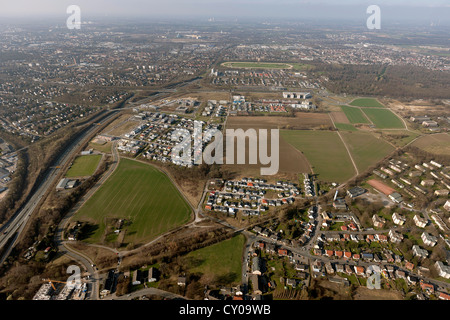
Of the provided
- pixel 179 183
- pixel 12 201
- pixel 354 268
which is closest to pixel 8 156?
pixel 12 201

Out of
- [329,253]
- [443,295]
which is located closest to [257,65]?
[329,253]

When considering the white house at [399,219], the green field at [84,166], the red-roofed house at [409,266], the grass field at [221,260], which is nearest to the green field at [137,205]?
the green field at [84,166]

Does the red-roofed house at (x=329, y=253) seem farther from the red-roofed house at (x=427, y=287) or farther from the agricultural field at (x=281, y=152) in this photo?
the agricultural field at (x=281, y=152)

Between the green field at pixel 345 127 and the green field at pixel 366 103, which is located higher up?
the green field at pixel 366 103

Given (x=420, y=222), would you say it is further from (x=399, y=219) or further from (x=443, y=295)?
(x=443, y=295)

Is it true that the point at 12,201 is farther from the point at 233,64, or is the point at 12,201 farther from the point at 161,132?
the point at 233,64

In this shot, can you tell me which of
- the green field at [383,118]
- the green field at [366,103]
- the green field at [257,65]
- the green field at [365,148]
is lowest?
the green field at [365,148]
